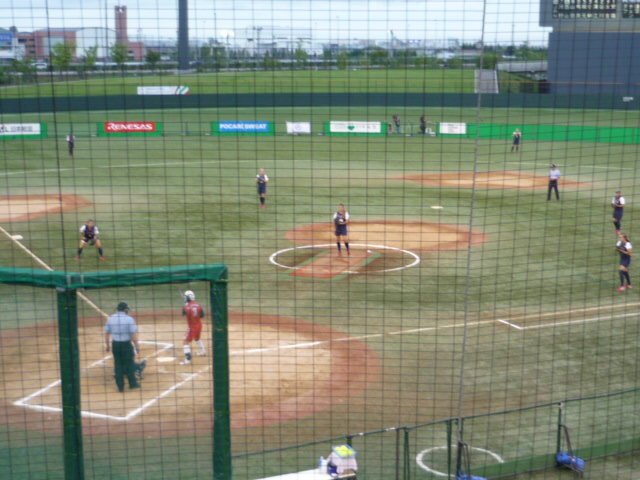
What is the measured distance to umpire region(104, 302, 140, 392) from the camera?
11148 millimetres

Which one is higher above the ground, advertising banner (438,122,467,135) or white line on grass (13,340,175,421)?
advertising banner (438,122,467,135)

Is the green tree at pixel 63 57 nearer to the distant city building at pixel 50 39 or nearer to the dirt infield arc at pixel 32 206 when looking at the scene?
the distant city building at pixel 50 39

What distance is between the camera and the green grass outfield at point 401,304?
1031cm

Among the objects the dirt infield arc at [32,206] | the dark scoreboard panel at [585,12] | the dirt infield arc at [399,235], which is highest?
the dark scoreboard panel at [585,12]

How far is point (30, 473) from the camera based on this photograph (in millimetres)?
9359

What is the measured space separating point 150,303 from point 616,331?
9294 mm

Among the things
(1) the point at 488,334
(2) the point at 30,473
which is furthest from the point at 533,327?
(2) the point at 30,473

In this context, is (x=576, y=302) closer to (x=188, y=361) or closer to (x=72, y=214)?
(x=188, y=361)

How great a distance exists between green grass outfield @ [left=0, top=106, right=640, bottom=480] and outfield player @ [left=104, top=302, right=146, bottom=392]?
1.43 m

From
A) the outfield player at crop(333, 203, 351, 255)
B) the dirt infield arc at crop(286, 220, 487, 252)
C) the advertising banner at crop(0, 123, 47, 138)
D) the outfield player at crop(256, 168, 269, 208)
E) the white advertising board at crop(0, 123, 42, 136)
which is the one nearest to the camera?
the outfield player at crop(333, 203, 351, 255)

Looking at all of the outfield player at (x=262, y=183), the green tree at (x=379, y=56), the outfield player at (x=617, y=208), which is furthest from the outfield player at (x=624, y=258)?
the outfield player at (x=262, y=183)

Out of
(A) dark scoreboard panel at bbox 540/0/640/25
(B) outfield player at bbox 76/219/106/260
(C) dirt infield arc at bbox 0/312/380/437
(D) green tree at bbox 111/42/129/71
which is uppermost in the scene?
(A) dark scoreboard panel at bbox 540/0/640/25

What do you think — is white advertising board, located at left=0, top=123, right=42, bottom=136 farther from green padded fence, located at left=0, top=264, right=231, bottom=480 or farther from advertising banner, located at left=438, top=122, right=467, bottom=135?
green padded fence, located at left=0, top=264, right=231, bottom=480

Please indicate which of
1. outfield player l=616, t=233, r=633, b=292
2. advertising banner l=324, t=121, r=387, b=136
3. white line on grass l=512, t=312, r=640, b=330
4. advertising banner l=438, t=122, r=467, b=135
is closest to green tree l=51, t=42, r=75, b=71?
white line on grass l=512, t=312, r=640, b=330
